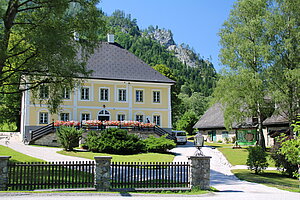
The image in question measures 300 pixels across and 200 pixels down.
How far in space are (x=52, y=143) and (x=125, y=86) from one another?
10.7 m

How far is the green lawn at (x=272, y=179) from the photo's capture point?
1553cm

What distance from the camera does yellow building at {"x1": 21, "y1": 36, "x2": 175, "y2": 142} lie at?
113 feet

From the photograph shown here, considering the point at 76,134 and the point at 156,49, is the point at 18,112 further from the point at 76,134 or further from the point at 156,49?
the point at 156,49

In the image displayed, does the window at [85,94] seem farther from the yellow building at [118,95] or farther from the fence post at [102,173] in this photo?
the fence post at [102,173]

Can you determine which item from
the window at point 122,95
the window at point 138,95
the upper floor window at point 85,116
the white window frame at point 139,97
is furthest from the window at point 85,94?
the window at point 138,95

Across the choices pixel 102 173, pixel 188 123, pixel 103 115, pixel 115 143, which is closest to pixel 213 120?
pixel 188 123

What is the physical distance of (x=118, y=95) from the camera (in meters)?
36.0

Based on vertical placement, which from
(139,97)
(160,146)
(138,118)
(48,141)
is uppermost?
(139,97)

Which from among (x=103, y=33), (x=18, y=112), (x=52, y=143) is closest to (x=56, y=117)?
(x=52, y=143)

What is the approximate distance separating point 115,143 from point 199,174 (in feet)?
39.7

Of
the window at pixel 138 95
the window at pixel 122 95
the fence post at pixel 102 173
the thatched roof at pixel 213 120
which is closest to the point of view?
the fence post at pixel 102 173

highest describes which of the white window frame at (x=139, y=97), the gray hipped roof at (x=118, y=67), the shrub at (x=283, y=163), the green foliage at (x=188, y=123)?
the gray hipped roof at (x=118, y=67)

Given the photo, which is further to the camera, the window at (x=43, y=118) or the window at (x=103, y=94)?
the window at (x=103, y=94)

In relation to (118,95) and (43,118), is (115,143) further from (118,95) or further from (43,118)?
(118,95)
